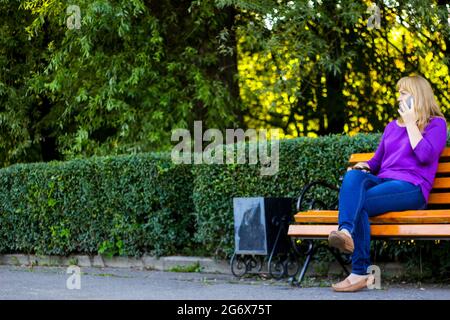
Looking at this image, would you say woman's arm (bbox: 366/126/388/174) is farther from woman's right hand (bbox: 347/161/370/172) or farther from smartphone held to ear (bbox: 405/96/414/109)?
smartphone held to ear (bbox: 405/96/414/109)

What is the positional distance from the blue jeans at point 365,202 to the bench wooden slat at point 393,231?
14cm

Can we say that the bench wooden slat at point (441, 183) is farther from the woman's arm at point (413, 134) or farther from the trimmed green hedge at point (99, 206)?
the trimmed green hedge at point (99, 206)

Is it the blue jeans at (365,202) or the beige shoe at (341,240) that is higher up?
the blue jeans at (365,202)

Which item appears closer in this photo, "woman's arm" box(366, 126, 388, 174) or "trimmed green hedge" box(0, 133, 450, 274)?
"woman's arm" box(366, 126, 388, 174)

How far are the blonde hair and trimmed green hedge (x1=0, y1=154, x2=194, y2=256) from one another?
301 cm

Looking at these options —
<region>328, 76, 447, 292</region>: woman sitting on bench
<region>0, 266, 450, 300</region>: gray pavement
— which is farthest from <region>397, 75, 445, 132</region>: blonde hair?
<region>0, 266, 450, 300</region>: gray pavement

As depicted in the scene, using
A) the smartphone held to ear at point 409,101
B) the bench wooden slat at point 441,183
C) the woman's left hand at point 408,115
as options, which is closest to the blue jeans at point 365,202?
the bench wooden slat at point 441,183

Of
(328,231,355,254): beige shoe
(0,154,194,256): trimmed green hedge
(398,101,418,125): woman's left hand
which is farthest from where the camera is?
(0,154,194,256): trimmed green hedge

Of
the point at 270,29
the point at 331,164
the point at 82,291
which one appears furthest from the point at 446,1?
the point at 82,291

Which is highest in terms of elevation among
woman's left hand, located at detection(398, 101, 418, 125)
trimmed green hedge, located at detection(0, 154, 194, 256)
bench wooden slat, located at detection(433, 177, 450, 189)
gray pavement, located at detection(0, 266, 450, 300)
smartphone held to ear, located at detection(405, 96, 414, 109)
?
smartphone held to ear, located at detection(405, 96, 414, 109)

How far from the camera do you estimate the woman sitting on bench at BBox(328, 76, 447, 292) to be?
6.88 m

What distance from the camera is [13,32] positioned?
47.6ft

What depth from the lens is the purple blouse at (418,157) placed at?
7199mm
